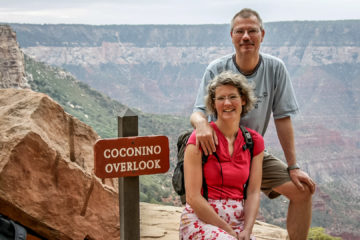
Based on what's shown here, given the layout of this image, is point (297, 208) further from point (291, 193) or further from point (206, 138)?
point (206, 138)

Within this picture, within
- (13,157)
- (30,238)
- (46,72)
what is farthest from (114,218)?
(46,72)

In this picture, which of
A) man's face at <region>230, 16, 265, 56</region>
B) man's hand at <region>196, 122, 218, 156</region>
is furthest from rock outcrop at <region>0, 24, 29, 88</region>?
man's hand at <region>196, 122, 218, 156</region>

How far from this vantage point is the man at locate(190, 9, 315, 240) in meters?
3.52

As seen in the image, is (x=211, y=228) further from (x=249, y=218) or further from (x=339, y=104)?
(x=339, y=104)

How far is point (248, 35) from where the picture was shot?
3.49m

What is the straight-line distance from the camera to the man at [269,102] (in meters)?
3.52

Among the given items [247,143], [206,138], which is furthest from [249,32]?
[206,138]

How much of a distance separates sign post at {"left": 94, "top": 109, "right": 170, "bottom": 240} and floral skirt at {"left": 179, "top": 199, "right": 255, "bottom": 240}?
1.09ft

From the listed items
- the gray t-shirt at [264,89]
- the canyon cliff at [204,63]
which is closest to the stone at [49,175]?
the gray t-shirt at [264,89]

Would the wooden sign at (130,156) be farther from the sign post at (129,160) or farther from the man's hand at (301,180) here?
the man's hand at (301,180)

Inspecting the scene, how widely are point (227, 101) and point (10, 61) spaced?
28.2 m

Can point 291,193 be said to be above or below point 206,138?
below

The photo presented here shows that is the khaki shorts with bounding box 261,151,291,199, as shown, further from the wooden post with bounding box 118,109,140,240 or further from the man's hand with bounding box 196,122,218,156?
the wooden post with bounding box 118,109,140,240

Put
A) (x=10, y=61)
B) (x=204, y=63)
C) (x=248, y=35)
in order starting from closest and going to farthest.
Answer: (x=248, y=35) → (x=10, y=61) → (x=204, y=63)
